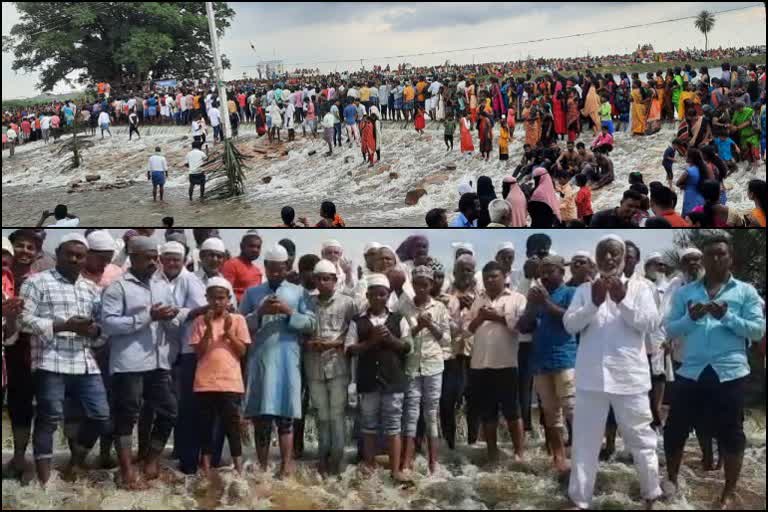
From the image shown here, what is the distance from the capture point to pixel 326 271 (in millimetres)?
3984

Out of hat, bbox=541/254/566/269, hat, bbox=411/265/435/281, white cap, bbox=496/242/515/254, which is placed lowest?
hat, bbox=411/265/435/281

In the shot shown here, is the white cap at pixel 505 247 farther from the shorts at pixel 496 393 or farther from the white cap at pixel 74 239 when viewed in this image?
the white cap at pixel 74 239

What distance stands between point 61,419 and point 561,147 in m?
9.32

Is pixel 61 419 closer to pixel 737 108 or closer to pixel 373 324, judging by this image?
pixel 373 324

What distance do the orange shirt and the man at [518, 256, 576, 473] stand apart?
4.07ft

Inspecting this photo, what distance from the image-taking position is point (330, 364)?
4008 mm

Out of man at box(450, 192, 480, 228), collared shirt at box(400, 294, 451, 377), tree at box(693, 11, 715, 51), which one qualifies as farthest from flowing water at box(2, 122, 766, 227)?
collared shirt at box(400, 294, 451, 377)

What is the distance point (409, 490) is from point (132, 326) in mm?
1416

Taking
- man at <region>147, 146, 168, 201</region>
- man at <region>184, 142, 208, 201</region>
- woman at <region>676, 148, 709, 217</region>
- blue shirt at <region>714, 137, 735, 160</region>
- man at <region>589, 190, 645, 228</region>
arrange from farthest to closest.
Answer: man at <region>147, 146, 168, 201</region>
man at <region>184, 142, 208, 201</region>
blue shirt at <region>714, 137, 735, 160</region>
woman at <region>676, 148, 709, 217</region>
man at <region>589, 190, 645, 228</region>

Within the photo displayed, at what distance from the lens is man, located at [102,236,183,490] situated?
3.94 meters

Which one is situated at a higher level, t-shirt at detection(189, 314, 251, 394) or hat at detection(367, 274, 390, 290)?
hat at detection(367, 274, 390, 290)

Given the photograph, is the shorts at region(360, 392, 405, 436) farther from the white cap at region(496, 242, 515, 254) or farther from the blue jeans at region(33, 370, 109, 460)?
the blue jeans at region(33, 370, 109, 460)

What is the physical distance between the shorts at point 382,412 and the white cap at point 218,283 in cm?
78

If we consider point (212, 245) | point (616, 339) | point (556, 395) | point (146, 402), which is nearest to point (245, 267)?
point (212, 245)
